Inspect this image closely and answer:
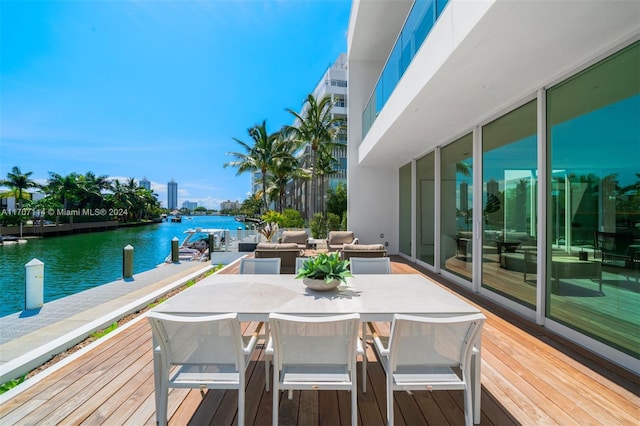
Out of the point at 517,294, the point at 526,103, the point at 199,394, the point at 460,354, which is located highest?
the point at 526,103

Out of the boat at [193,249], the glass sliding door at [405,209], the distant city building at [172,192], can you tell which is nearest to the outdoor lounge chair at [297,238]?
the glass sliding door at [405,209]

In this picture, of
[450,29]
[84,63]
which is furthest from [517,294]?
[84,63]

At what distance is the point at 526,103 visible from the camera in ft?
13.3

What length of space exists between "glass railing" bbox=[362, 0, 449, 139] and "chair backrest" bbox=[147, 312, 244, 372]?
402cm

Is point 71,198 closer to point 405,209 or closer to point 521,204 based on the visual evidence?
point 405,209

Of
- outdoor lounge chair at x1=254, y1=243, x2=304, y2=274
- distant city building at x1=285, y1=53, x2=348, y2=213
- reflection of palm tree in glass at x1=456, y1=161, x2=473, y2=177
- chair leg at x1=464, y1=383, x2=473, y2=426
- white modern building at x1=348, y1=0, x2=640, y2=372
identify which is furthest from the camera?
distant city building at x1=285, y1=53, x2=348, y2=213

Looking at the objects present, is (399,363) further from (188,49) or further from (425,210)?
(188,49)

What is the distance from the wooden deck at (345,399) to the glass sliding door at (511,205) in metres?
1.36

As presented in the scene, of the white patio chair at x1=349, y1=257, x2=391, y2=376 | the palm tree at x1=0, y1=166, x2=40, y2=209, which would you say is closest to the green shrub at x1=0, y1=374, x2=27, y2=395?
the white patio chair at x1=349, y1=257, x2=391, y2=376

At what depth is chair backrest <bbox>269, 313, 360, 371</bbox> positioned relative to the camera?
160 cm

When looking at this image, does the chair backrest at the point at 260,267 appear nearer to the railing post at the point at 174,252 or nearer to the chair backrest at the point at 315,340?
the chair backrest at the point at 315,340

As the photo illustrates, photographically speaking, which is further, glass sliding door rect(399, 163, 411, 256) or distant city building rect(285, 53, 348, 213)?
distant city building rect(285, 53, 348, 213)

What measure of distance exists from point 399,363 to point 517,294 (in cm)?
341

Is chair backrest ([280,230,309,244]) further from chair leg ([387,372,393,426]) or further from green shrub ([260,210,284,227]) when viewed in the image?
chair leg ([387,372,393,426])
